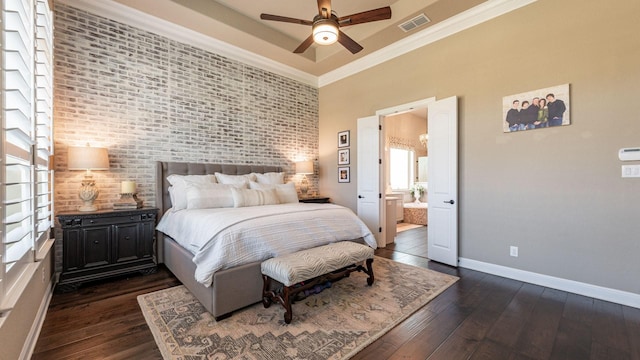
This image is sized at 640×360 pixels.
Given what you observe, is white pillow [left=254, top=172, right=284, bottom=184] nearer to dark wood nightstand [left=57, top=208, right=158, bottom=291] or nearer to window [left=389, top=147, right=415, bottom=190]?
dark wood nightstand [left=57, top=208, right=158, bottom=291]

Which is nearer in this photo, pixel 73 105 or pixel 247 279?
pixel 247 279

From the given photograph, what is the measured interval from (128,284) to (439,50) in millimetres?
5163

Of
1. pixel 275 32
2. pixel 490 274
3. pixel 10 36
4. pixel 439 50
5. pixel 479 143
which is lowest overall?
pixel 490 274

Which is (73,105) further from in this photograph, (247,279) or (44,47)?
(247,279)

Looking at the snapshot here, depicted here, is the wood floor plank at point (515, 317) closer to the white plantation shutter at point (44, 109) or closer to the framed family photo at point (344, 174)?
the framed family photo at point (344, 174)

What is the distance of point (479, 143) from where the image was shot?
3.58 m

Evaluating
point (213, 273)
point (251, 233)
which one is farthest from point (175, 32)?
point (213, 273)

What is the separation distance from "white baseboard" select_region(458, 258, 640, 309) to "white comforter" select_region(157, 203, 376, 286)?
1497mm

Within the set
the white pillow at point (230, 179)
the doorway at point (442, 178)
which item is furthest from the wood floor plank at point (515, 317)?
the white pillow at point (230, 179)

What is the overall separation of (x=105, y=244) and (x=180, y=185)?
1044 mm

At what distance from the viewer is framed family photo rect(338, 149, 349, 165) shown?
545 cm

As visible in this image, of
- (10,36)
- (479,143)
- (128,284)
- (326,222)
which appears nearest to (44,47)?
(10,36)

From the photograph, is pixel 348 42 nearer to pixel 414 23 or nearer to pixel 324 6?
pixel 324 6

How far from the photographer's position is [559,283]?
9.71 feet
